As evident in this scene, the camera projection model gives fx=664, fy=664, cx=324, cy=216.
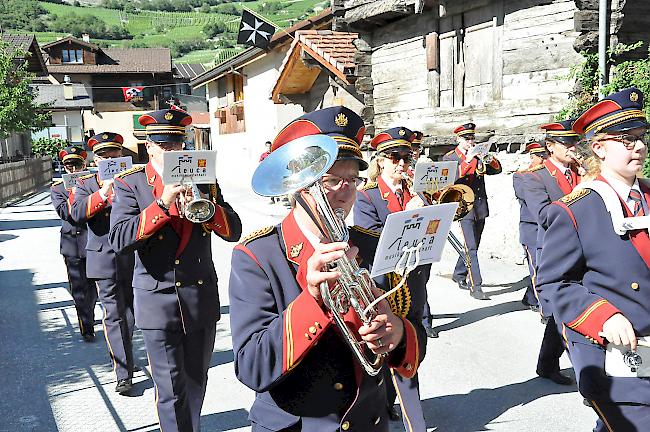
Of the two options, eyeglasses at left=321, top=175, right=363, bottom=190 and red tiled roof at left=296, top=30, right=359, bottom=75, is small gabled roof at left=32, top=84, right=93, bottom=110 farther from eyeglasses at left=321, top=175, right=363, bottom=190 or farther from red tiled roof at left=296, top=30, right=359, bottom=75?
eyeglasses at left=321, top=175, right=363, bottom=190

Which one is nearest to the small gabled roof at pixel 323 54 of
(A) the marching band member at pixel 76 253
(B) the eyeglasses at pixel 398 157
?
(A) the marching band member at pixel 76 253

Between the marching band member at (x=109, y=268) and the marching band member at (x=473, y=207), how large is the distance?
14.3 ft

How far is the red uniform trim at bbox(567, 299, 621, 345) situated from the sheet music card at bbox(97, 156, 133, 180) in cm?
404

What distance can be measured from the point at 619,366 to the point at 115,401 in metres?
4.16

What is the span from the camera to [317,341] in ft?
7.19

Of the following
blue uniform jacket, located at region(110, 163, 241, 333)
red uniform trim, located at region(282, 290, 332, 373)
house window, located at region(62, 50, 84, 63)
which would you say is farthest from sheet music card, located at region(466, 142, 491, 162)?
house window, located at region(62, 50, 84, 63)

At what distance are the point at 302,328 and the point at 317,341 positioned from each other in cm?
10

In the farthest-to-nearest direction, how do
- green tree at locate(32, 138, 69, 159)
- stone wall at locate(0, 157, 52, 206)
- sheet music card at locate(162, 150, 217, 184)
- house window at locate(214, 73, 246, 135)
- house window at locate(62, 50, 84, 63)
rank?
house window at locate(62, 50, 84, 63)
green tree at locate(32, 138, 69, 159)
house window at locate(214, 73, 246, 135)
stone wall at locate(0, 157, 52, 206)
sheet music card at locate(162, 150, 217, 184)

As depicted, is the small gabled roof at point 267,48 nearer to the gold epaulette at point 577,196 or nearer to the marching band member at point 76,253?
the marching band member at point 76,253

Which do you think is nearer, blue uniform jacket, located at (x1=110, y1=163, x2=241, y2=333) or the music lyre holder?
the music lyre holder

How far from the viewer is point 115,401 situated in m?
5.55

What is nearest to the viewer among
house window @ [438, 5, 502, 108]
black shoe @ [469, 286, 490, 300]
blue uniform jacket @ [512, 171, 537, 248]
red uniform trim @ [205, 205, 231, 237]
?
red uniform trim @ [205, 205, 231, 237]

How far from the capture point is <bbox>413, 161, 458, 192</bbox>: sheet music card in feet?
16.4

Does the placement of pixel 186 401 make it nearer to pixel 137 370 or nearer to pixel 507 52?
pixel 137 370
